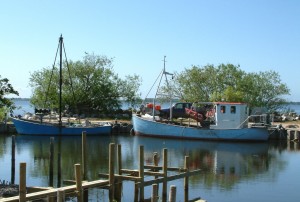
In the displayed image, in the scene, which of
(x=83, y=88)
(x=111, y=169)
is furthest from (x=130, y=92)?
(x=111, y=169)

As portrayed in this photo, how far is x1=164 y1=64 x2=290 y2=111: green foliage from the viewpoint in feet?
211

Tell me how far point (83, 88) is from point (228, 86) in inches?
716

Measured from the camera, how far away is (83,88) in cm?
6531

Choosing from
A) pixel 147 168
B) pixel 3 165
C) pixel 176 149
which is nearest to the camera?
pixel 147 168

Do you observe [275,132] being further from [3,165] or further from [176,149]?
[3,165]

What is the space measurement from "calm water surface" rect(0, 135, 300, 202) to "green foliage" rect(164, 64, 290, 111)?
17.6 meters

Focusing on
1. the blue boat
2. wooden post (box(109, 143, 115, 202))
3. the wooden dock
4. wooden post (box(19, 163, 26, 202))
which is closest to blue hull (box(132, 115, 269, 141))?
the blue boat

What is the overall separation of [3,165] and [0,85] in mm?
11539

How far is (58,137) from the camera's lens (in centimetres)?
4747

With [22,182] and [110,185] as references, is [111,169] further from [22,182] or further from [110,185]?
[22,182]

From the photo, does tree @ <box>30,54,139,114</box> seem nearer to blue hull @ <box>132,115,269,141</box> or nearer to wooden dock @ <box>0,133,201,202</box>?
blue hull @ <box>132,115,269,141</box>

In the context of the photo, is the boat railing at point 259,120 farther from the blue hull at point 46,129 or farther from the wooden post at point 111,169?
the wooden post at point 111,169

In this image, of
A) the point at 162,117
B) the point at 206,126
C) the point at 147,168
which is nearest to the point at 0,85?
the point at 147,168

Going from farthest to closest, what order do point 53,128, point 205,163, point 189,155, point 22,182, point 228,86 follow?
→ point 228,86
point 53,128
point 189,155
point 205,163
point 22,182
